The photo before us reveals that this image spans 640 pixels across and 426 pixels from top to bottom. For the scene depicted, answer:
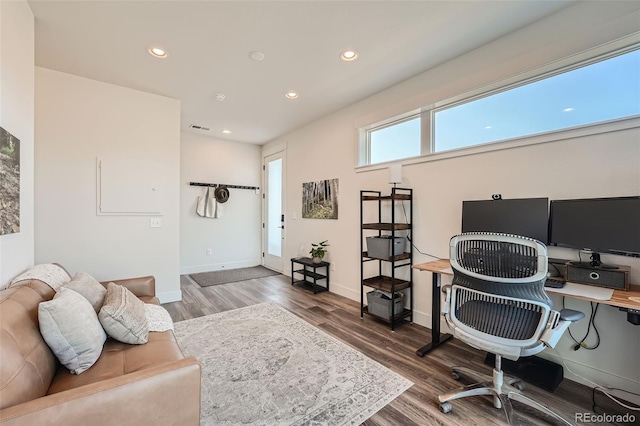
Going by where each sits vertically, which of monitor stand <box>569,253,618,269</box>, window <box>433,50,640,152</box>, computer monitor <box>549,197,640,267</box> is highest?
window <box>433,50,640,152</box>

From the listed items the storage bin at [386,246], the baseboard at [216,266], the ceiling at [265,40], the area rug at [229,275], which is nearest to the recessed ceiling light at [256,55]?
the ceiling at [265,40]

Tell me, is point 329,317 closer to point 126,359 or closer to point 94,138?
point 126,359

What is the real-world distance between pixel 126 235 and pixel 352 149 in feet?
10.4

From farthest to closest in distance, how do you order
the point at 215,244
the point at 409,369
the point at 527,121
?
1. the point at 215,244
2. the point at 527,121
3. the point at 409,369

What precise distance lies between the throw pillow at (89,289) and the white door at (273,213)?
353 centimetres

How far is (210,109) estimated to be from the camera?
13.2ft

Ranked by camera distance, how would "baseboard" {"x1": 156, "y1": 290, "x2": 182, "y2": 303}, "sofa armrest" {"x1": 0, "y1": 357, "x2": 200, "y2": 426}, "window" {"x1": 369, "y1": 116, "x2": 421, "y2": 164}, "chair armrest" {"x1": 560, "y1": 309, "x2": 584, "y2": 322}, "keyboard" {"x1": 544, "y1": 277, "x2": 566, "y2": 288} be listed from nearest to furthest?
"sofa armrest" {"x1": 0, "y1": 357, "x2": 200, "y2": 426}, "chair armrest" {"x1": 560, "y1": 309, "x2": 584, "y2": 322}, "keyboard" {"x1": 544, "y1": 277, "x2": 566, "y2": 288}, "window" {"x1": 369, "y1": 116, "x2": 421, "y2": 164}, "baseboard" {"x1": 156, "y1": 290, "x2": 182, "y2": 303}

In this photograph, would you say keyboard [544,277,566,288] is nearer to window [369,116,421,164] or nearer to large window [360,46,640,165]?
large window [360,46,640,165]

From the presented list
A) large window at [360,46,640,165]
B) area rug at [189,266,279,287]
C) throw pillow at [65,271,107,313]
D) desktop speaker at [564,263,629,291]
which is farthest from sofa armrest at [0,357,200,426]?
area rug at [189,266,279,287]

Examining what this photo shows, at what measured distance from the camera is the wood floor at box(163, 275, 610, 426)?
1.65m

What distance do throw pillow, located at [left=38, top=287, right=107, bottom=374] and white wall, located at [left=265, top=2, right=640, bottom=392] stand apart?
283 cm

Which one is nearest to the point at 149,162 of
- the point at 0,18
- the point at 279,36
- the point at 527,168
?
the point at 0,18

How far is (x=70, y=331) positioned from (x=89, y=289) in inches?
23.2

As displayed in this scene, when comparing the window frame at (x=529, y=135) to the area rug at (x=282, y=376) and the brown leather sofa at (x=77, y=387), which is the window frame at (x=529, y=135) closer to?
the area rug at (x=282, y=376)
